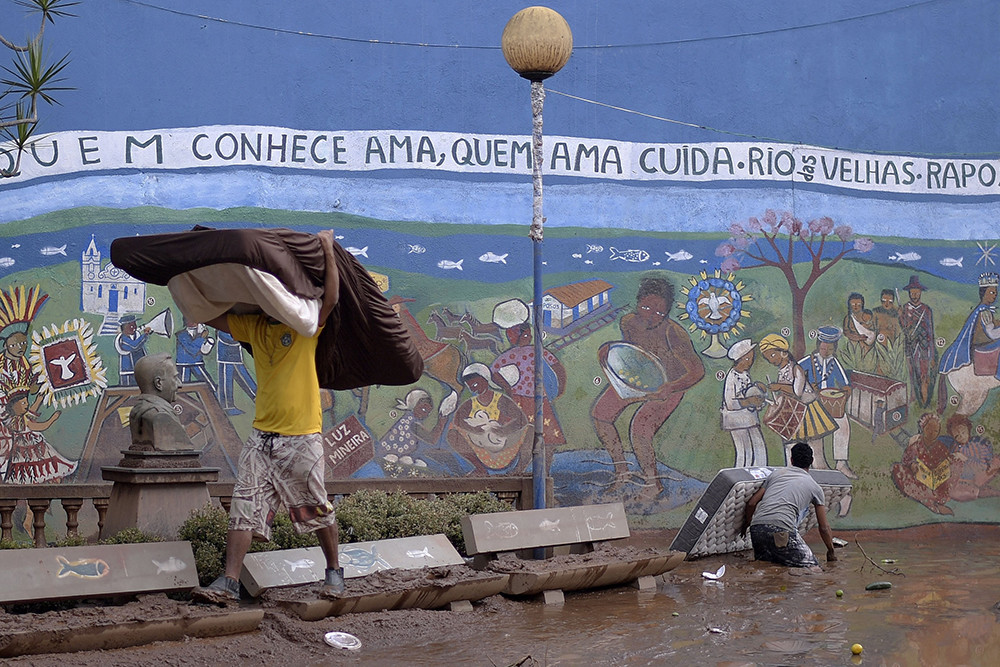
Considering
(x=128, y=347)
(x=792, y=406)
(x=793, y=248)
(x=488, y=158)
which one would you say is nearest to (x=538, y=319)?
(x=488, y=158)

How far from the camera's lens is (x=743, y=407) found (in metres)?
12.7

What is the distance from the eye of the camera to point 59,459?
1081 cm

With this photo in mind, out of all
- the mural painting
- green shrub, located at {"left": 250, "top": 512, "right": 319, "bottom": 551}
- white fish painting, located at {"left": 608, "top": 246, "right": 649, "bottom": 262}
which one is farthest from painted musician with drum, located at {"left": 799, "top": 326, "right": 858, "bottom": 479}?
green shrub, located at {"left": 250, "top": 512, "right": 319, "bottom": 551}

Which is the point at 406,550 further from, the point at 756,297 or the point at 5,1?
the point at 5,1

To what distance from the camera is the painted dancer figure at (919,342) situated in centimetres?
1316

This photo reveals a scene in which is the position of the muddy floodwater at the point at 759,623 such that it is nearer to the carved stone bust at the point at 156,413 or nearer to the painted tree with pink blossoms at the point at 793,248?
the carved stone bust at the point at 156,413

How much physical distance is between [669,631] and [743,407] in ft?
19.9

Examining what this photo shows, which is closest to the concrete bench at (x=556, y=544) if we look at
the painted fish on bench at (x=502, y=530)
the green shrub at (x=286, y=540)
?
the painted fish on bench at (x=502, y=530)

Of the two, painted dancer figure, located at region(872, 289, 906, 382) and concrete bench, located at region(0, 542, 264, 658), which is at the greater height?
painted dancer figure, located at region(872, 289, 906, 382)

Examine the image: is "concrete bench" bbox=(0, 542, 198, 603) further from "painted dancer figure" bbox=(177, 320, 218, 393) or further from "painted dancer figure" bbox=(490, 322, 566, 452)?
"painted dancer figure" bbox=(490, 322, 566, 452)

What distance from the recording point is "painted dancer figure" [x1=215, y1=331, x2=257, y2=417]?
444 inches

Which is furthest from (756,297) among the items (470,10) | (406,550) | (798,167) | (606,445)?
(406,550)

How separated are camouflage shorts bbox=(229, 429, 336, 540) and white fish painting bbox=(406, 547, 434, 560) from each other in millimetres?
1212

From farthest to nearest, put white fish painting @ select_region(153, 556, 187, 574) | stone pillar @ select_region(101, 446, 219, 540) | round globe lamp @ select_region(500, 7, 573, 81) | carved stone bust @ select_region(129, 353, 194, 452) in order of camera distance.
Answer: round globe lamp @ select_region(500, 7, 573, 81) < carved stone bust @ select_region(129, 353, 194, 452) < stone pillar @ select_region(101, 446, 219, 540) < white fish painting @ select_region(153, 556, 187, 574)
